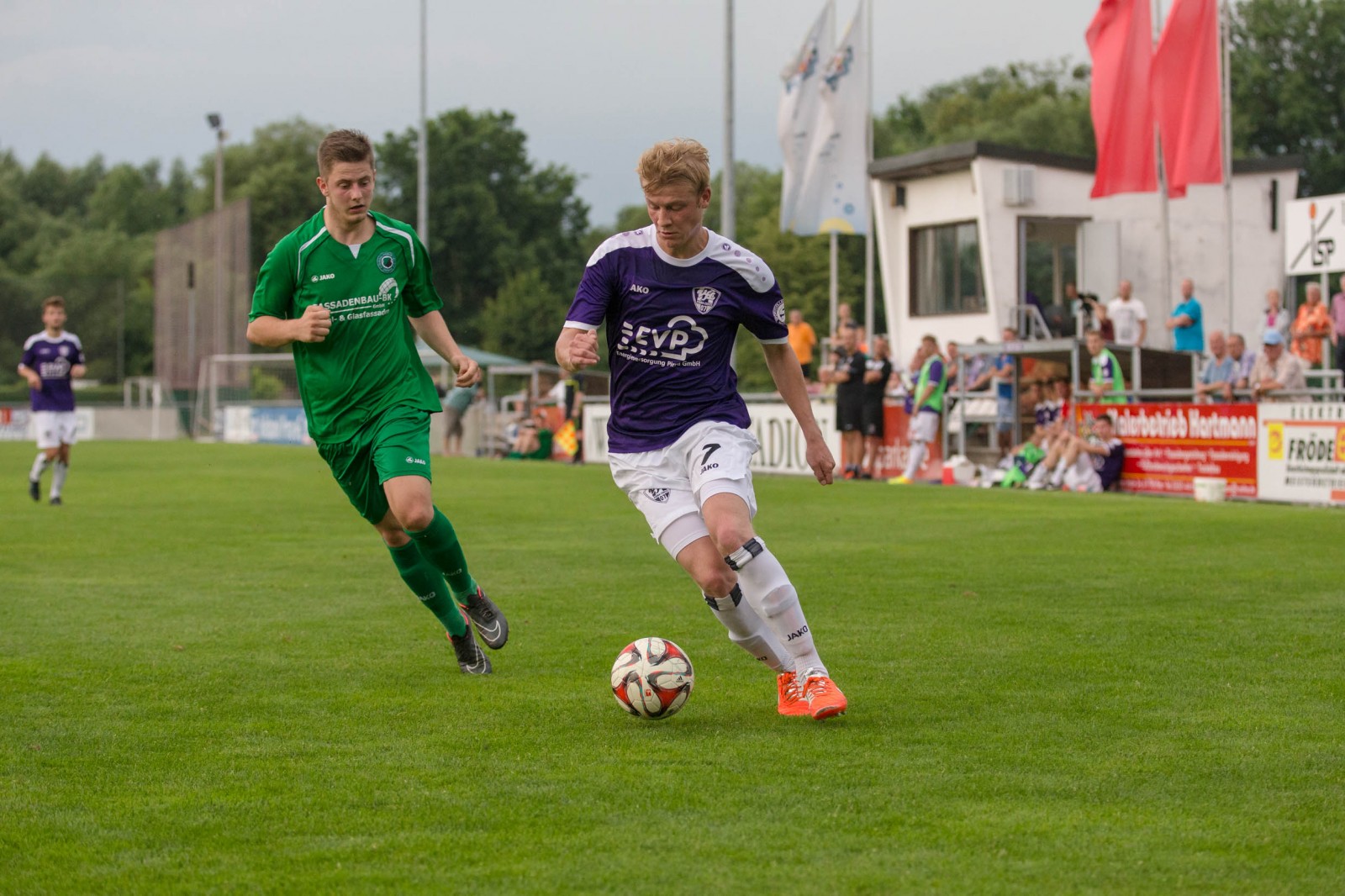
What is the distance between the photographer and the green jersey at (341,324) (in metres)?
6.60

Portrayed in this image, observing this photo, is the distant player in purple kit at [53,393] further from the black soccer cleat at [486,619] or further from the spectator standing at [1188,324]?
the spectator standing at [1188,324]

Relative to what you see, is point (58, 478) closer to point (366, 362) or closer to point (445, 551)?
point (366, 362)

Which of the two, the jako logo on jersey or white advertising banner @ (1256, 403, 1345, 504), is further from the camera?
white advertising banner @ (1256, 403, 1345, 504)

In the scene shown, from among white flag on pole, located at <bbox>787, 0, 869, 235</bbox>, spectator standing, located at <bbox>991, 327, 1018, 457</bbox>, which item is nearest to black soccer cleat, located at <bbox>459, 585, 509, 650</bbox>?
spectator standing, located at <bbox>991, 327, 1018, 457</bbox>

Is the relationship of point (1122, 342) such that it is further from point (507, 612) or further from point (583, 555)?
point (507, 612)

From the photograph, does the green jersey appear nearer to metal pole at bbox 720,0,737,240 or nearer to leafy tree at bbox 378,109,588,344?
metal pole at bbox 720,0,737,240

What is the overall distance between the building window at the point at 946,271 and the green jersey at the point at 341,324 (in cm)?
2662

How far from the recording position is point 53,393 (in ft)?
60.2

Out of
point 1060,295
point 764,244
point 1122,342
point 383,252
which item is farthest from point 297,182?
point 383,252

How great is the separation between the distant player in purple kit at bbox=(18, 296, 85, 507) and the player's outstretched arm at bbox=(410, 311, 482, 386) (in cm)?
1245

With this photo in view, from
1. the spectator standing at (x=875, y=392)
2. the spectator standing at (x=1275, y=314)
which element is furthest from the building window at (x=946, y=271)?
the spectator standing at (x=875, y=392)

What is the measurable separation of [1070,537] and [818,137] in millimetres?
17095

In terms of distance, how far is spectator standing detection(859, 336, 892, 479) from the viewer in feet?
72.0

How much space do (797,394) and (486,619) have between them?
6.28ft
